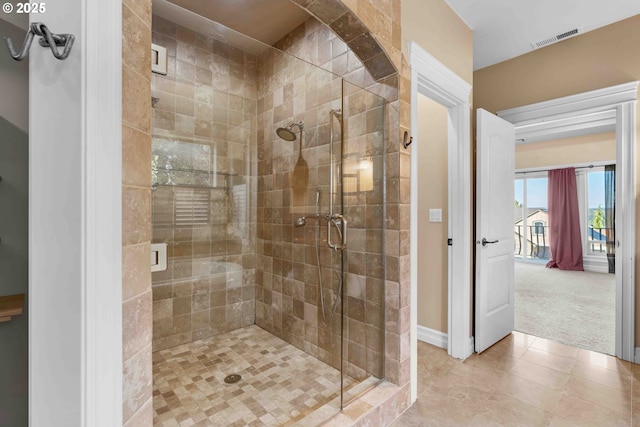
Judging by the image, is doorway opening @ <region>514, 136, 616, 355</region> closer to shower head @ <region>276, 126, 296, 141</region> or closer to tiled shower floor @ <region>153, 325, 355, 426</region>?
tiled shower floor @ <region>153, 325, 355, 426</region>

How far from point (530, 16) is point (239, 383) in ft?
11.8

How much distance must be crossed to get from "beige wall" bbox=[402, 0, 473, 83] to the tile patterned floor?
2255mm

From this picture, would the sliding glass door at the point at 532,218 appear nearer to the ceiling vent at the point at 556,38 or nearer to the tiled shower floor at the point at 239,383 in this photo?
the ceiling vent at the point at 556,38

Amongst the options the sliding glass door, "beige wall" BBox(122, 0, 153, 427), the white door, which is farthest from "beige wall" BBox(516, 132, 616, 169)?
"beige wall" BBox(122, 0, 153, 427)

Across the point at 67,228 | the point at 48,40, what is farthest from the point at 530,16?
the point at 67,228

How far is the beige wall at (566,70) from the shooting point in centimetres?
239

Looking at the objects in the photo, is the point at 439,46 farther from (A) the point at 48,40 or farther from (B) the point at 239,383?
(B) the point at 239,383

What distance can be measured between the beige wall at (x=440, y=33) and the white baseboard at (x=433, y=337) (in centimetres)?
228

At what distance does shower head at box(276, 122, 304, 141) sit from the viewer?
2268 millimetres

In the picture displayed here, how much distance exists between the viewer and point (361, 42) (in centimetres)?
163

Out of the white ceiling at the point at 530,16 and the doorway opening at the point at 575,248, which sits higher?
the white ceiling at the point at 530,16

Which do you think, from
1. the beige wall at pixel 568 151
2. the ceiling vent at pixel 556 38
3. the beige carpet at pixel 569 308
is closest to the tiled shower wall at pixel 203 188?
the ceiling vent at pixel 556 38

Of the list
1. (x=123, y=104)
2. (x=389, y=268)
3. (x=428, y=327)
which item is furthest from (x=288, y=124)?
(x=428, y=327)

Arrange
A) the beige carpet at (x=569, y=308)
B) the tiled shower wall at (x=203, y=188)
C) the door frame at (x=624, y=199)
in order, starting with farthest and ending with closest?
the beige carpet at (x=569, y=308)
the door frame at (x=624, y=199)
the tiled shower wall at (x=203, y=188)
